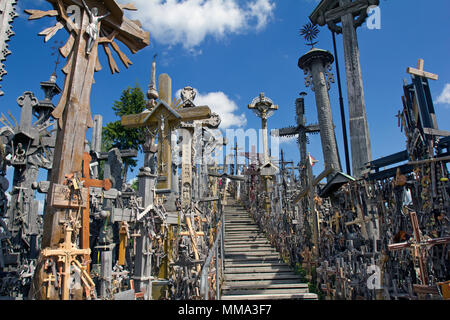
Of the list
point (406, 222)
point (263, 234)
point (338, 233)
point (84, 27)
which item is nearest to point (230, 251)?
point (263, 234)

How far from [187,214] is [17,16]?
6.45 metres

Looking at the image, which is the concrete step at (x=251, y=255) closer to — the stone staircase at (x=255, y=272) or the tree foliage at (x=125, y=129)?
the stone staircase at (x=255, y=272)

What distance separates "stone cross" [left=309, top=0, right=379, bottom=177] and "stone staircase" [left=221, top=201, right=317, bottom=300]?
5600 mm

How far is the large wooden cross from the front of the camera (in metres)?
4.50

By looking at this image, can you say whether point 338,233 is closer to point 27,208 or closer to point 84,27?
point 84,27

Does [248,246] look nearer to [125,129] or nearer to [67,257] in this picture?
[67,257]

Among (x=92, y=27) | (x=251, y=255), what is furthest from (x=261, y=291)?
(x=92, y=27)

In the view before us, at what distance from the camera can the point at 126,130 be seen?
23141mm

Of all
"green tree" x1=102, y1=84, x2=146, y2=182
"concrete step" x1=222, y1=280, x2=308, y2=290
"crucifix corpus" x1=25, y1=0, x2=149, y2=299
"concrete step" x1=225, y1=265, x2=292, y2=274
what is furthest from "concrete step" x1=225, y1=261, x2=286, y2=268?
"green tree" x1=102, y1=84, x2=146, y2=182

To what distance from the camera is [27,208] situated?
29.8 feet

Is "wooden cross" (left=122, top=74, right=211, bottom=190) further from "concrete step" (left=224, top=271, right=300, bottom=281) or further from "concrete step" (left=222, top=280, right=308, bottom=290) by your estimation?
"concrete step" (left=222, top=280, right=308, bottom=290)

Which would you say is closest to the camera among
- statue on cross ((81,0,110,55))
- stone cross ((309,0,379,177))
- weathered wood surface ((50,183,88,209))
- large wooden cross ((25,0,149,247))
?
weathered wood surface ((50,183,88,209))

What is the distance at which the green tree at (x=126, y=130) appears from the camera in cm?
2284
